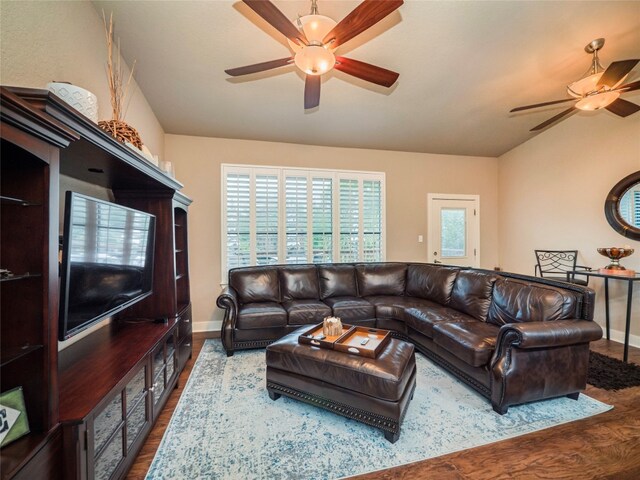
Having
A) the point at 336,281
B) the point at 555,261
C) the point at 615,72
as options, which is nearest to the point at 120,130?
the point at 336,281

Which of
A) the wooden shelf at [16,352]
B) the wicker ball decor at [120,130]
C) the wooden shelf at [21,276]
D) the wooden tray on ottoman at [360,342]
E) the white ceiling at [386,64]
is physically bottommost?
the wooden tray on ottoman at [360,342]

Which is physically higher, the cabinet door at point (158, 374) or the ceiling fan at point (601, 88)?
the ceiling fan at point (601, 88)

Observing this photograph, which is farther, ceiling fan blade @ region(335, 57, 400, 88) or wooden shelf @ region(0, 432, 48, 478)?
ceiling fan blade @ region(335, 57, 400, 88)

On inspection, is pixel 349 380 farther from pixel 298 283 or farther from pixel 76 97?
pixel 76 97

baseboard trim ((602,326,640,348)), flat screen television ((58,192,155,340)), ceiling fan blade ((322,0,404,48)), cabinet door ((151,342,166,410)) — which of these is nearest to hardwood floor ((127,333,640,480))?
cabinet door ((151,342,166,410))

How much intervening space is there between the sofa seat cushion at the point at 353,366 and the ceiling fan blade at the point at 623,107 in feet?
10.6

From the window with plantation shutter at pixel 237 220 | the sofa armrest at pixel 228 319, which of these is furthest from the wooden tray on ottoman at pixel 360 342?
the window with plantation shutter at pixel 237 220

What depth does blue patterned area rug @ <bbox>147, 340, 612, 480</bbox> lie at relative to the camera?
1.58 metres

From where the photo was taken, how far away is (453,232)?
5.02 m

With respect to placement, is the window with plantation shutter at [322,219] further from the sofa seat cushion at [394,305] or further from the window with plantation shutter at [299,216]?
the sofa seat cushion at [394,305]

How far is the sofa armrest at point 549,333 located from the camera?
1.97 metres

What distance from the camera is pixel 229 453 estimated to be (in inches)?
66.1

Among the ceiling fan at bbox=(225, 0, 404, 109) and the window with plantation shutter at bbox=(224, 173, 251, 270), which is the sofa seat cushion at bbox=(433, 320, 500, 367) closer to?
the ceiling fan at bbox=(225, 0, 404, 109)

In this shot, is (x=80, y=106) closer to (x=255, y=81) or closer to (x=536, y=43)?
(x=255, y=81)
